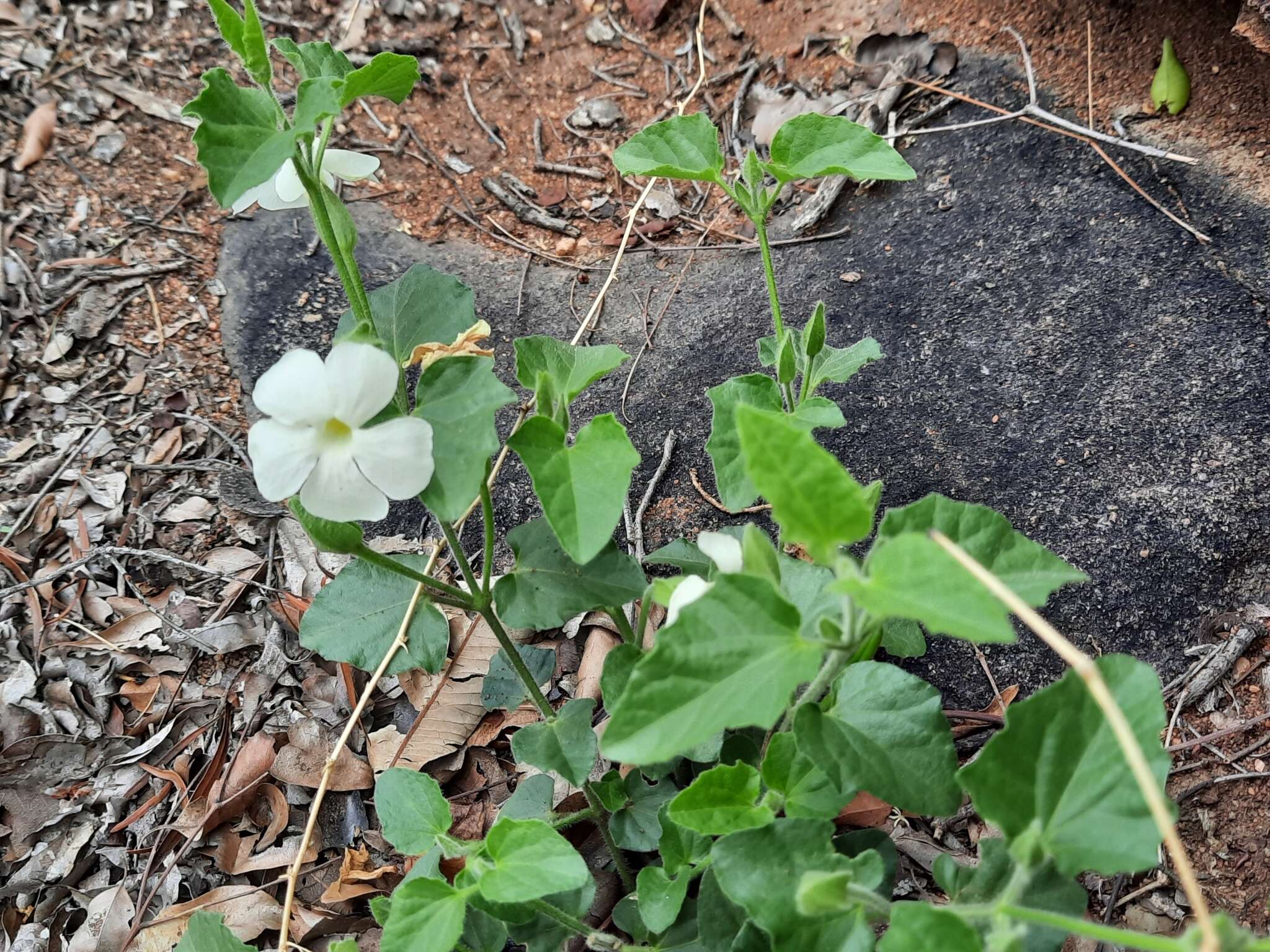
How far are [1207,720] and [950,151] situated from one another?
1613mm

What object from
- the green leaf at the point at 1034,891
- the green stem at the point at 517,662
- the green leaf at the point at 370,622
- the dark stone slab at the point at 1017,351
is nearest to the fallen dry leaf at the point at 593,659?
the dark stone slab at the point at 1017,351

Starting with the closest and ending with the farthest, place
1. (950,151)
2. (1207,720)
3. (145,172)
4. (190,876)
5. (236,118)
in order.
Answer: (236,118) < (1207,720) < (190,876) < (950,151) < (145,172)

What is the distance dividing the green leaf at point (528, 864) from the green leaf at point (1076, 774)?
0.52 m

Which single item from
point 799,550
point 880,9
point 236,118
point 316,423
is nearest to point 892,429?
point 799,550

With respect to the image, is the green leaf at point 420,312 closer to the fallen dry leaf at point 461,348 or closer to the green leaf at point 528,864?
the fallen dry leaf at point 461,348

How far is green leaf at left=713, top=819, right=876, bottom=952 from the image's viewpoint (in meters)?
1.03

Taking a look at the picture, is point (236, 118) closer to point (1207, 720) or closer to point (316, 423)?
point (316, 423)

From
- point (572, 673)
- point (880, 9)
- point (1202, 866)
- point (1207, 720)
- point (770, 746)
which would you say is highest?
point (880, 9)

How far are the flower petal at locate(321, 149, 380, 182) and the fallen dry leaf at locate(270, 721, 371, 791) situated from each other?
123 cm

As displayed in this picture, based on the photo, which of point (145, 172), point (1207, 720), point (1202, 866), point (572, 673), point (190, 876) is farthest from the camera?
point (145, 172)

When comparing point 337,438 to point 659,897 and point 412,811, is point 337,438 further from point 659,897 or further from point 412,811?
point 659,897

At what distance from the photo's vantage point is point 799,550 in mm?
2012

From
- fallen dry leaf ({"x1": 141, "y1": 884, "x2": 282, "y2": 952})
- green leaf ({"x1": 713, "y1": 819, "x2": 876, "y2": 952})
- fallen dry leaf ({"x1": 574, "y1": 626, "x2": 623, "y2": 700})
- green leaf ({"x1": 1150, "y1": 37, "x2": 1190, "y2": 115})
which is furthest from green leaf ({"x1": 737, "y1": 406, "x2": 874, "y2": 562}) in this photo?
green leaf ({"x1": 1150, "y1": 37, "x2": 1190, "y2": 115})

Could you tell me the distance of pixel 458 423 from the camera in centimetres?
110
